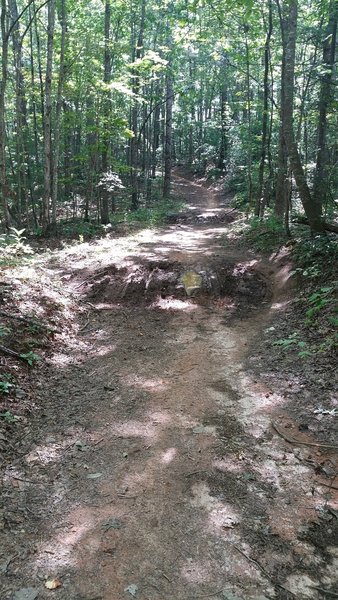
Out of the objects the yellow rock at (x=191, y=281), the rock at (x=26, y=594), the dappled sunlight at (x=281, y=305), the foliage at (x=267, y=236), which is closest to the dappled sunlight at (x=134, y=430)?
the rock at (x=26, y=594)

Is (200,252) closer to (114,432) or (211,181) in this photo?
(114,432)

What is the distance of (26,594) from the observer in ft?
9.28

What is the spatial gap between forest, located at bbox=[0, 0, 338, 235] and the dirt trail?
5.54m

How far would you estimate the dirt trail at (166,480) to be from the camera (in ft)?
9.82

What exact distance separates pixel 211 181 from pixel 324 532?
3312 centimetres

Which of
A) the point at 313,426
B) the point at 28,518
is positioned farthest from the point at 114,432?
the point at 313,426

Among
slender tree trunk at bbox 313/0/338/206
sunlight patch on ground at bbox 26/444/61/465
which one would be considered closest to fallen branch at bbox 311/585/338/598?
sunlight patch on ground at bbox 26/444/61/465

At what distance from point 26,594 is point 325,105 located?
12216 mm

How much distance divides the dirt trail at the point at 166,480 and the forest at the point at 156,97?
5537mm

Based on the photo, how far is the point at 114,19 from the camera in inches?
884

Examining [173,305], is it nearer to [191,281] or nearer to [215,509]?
[191,281]

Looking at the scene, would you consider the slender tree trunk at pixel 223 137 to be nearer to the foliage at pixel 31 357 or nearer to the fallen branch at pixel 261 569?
the foliage at pixel 31 357

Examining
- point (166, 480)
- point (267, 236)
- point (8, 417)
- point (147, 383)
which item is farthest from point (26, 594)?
point (267, 236)

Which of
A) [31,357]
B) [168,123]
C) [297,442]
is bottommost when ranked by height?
[297,442]
